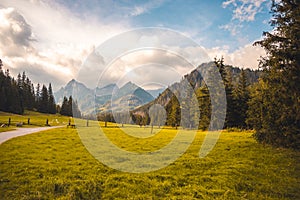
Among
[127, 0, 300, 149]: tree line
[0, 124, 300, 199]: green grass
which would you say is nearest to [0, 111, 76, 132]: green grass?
[0, 124, 300, 199]: green grass

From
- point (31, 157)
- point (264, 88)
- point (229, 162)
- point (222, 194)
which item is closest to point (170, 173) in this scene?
point (222, 194)

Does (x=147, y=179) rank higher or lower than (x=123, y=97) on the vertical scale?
lower

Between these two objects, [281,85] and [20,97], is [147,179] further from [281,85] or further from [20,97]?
[20,97]

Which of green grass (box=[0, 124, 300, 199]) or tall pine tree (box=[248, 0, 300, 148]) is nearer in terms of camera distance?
green grass (box=[0, 124, 300, 199])

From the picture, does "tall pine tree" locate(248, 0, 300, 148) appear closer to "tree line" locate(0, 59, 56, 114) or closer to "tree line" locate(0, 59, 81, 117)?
"tree line" locate(0, 59, 81, 117)

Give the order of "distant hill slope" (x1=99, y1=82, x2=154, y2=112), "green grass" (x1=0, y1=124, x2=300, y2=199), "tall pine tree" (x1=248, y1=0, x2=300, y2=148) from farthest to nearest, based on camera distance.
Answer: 1. "distant hill slope" (x1=99, y1=82, x2=154, y2=112)
2. "tall pine tree" (x1=248, y1=0, x2=300, y2=148)
3. "green grass" (x1=0, y1=124, x2=300, y2=199)

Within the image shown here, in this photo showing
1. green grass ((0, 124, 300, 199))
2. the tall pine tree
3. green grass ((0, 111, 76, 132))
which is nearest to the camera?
green grass ((0, 124, 300, 199))

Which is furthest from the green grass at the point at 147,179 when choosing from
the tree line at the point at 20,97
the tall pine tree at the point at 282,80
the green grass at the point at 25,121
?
the tree line at the point at 20,97

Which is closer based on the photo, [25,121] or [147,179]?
[147,179]

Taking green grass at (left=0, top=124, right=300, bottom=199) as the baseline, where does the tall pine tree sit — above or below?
above

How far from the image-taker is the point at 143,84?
20844mm

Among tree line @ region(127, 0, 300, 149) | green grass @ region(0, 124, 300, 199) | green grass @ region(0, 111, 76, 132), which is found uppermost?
tree line @ region(127, 0, 300, 149)

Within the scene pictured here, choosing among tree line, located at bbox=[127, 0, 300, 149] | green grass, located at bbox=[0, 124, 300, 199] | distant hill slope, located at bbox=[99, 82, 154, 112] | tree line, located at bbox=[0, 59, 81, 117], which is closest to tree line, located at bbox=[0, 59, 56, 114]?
tree line, located at bbox=[0, 59, 81, 117]

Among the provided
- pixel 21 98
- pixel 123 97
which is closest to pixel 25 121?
pixel 123 97
